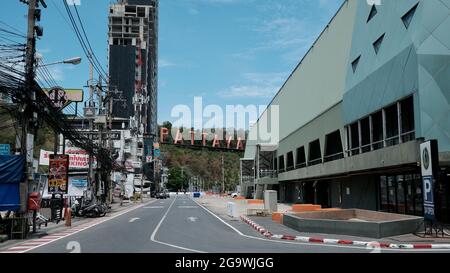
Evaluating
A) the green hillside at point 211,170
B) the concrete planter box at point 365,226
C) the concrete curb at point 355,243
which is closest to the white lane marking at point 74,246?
the concrete curb at point 355,243

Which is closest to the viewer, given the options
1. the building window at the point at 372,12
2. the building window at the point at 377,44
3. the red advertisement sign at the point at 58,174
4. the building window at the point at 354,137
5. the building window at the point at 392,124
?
the building window at the point at 392,124

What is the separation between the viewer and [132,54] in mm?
159750

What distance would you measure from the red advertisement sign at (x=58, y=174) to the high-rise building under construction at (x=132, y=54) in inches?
4382

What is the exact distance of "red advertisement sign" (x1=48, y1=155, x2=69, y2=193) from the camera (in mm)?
29281

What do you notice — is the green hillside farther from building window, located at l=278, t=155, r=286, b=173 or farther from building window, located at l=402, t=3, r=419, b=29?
building window, located at l=402, t=3, r=419, b=29

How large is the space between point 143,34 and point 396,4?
15642cm

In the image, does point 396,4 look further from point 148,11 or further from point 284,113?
point 148,11

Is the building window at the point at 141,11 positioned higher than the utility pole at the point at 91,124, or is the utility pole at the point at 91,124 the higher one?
the building window at the point at 141,11

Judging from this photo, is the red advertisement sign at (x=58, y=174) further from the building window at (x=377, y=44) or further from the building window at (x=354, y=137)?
the building window at (x=377, y=44)

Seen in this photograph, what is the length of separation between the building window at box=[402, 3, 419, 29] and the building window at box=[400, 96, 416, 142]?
13.1ft

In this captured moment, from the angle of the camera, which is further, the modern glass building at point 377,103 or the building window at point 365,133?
the building window at point 365,133

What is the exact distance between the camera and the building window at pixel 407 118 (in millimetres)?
26219

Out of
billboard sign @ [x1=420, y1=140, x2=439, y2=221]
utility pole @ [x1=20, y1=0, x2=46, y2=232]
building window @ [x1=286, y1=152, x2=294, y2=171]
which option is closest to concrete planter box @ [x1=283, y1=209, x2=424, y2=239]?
billboard sign @ [x1=420, y1=140, x2=439, y2=221]

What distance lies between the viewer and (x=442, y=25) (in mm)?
22922
